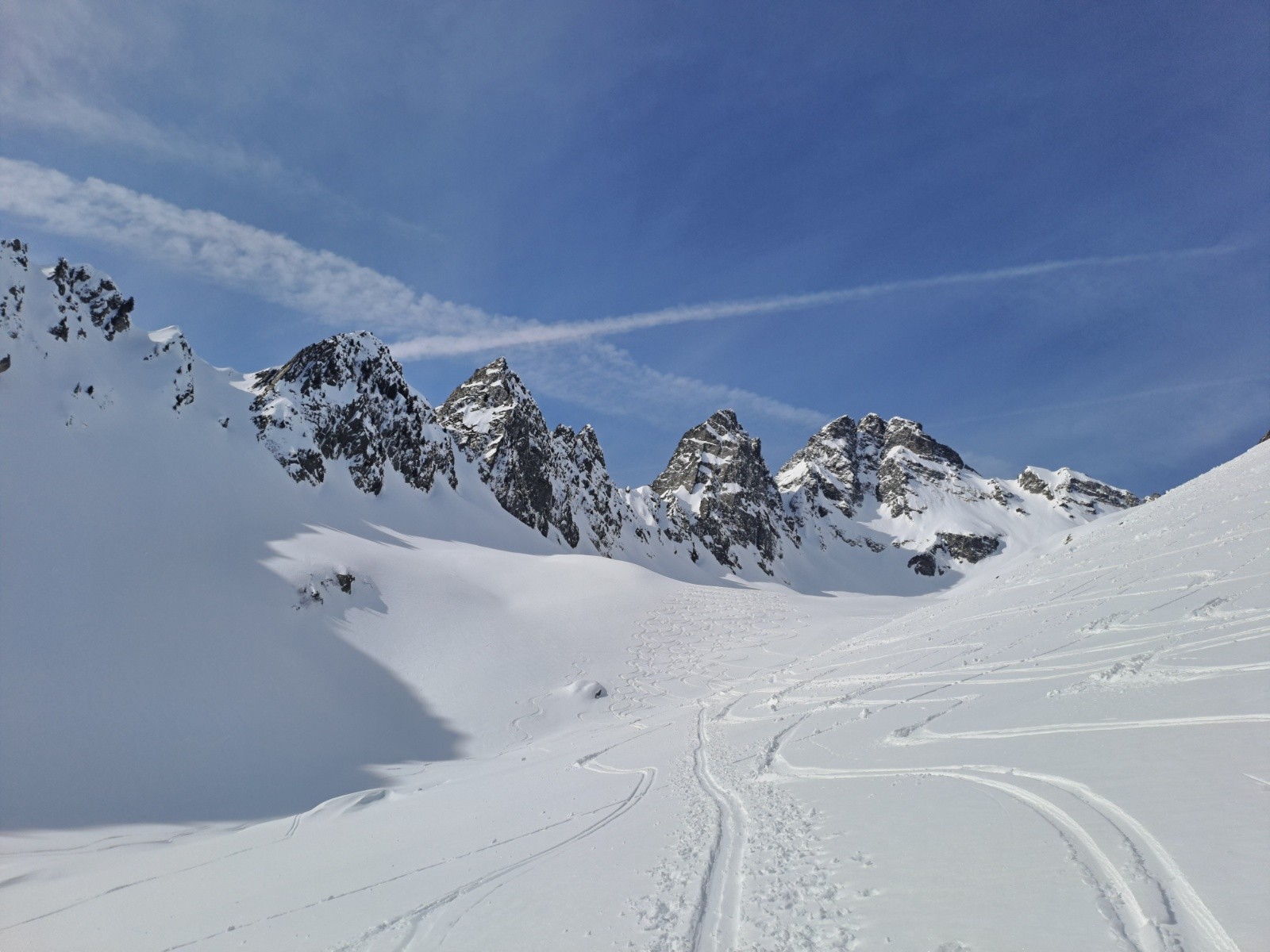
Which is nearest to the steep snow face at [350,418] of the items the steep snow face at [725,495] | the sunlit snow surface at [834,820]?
the sunlit snow surface at [834,820]

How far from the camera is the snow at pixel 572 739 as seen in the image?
5289 millimetres

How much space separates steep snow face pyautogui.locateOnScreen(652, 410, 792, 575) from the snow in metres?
72.6

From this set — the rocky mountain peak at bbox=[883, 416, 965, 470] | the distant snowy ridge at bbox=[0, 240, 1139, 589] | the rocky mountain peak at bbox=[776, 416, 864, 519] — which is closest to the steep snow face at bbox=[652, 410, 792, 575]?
the distant snowy ridge at bbox=[0, 240, 1139, 589]

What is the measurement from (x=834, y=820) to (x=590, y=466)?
8546cm

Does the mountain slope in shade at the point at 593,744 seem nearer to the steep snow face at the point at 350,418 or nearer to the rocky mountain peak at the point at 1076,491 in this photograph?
the steep snow face at the point at 350,418

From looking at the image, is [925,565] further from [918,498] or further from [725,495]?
[725,495]

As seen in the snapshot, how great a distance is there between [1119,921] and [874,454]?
19153cm

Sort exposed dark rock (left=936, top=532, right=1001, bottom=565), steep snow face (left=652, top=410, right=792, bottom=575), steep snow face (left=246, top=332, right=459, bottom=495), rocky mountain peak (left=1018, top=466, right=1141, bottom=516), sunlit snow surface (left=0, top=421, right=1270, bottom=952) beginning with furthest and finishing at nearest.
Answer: rocky mountain peak (left=1018, top=466, right=1141, bottom=516) → exposed dark rock (left=936, top=532, right=1001, bottom=565) → steep snow face (left=652, top=410, right=792, bottom=575) → steep snow face (left=246, top=332, right=459, bottom=495) → sunlit snow surface (left=0, top=421, right=1270, bottom=952)

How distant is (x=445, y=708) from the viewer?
71.5 feet

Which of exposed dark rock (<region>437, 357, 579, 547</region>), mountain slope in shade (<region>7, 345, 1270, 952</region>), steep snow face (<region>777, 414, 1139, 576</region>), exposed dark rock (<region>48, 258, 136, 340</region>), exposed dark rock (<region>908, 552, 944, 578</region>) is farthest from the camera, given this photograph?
steep snow face (<region>777, 414, 1139, 576</region>)

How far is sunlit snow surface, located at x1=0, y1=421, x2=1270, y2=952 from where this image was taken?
4785mm

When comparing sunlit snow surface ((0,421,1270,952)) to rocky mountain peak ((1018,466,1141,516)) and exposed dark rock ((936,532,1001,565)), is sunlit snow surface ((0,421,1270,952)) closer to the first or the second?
exposed dark rock ((936,532,1001,565))

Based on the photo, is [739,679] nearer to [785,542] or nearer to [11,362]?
[11,362]

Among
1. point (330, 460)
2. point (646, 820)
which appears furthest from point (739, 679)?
point (330, 460)
